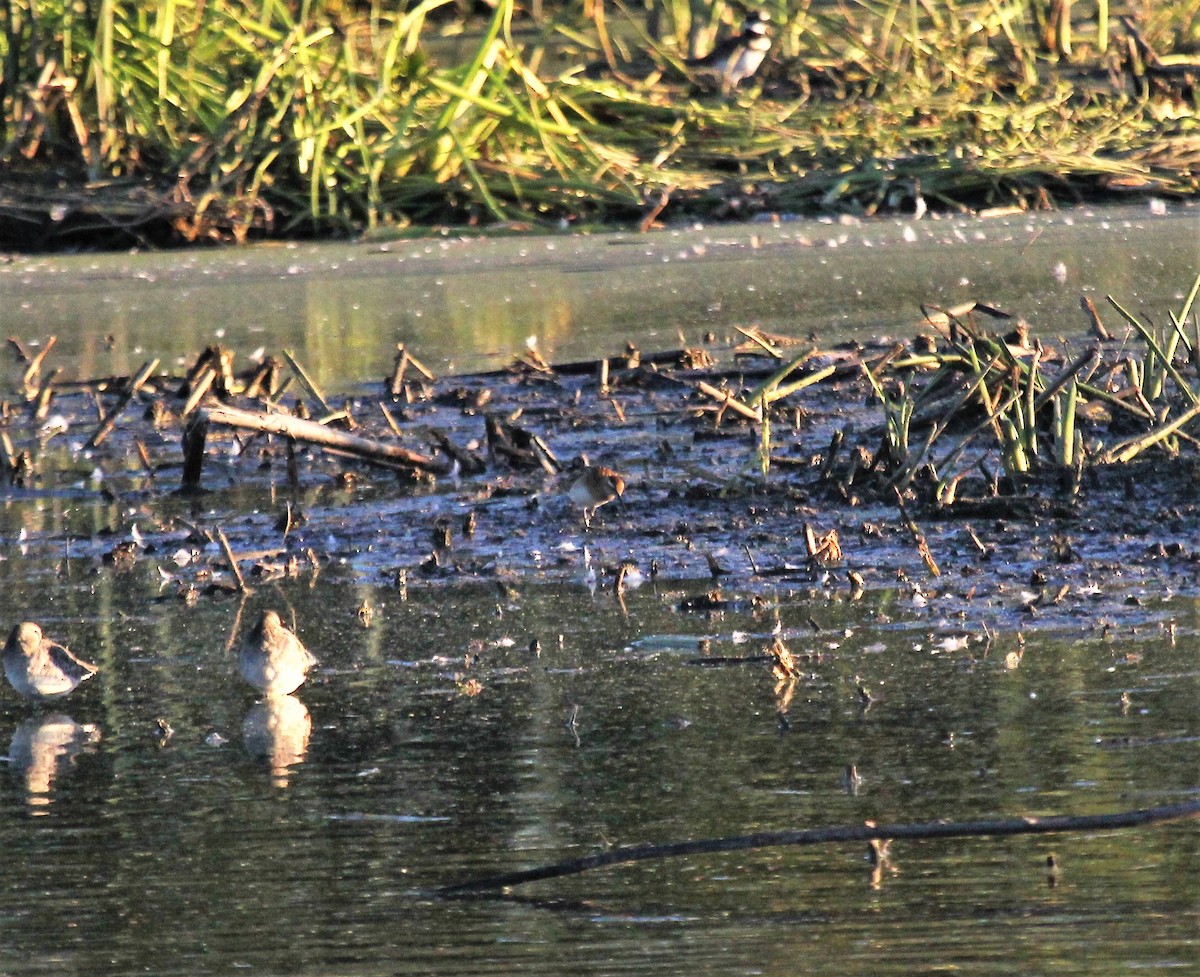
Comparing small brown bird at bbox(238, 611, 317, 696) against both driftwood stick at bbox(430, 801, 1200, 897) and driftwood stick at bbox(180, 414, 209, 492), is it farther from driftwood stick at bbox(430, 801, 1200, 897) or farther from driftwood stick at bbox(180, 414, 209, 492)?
driftwood stick at bbox(180, 414, 209, 492)

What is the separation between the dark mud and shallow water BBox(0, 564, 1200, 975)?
0.19 metres

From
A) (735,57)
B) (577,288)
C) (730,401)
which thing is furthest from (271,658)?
(735,57)

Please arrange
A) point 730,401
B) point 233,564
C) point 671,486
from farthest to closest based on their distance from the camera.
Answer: point 730,401 < point 671,486 < point 233,564

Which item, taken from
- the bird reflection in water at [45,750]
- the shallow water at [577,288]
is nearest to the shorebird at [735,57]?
the shallow water at [577,288]

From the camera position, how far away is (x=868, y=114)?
42.4ft

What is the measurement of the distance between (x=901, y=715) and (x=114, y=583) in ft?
6.80

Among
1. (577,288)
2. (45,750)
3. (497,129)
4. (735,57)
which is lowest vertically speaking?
(45,750)

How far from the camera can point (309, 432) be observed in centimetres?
527

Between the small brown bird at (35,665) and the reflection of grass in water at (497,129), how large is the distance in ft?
26.9

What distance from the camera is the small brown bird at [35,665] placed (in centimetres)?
364

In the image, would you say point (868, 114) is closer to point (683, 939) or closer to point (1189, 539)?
point (1189, 539)

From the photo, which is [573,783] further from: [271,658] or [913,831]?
[913,831]

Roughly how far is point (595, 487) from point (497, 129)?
761 cm

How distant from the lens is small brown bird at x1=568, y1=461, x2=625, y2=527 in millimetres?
5018
